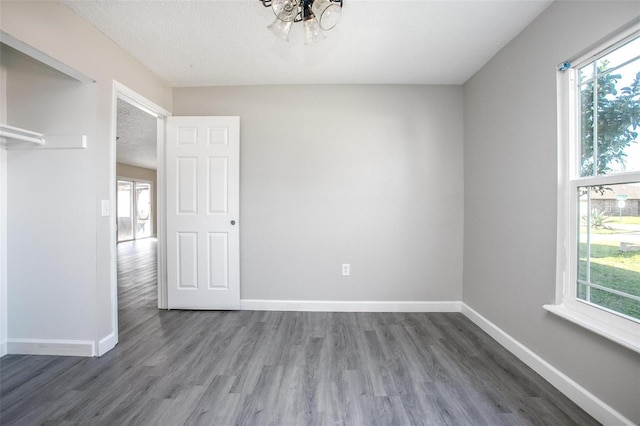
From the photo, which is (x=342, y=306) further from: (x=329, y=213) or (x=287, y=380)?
(x=287, y=380)

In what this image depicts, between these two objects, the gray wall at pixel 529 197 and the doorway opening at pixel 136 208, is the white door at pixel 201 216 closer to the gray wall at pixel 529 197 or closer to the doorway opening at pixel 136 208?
the doorway opening at pixel 136 208

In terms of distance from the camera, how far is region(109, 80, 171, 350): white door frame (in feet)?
6.80

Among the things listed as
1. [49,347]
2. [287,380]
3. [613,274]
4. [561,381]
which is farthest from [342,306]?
[49,347]

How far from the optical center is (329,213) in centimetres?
282

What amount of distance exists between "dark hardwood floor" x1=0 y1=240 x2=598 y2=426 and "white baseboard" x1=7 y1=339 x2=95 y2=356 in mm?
63

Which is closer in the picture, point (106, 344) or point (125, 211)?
point (106, 344)

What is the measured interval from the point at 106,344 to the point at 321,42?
299 centimetres

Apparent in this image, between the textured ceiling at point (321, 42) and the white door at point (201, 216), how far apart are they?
0.64m

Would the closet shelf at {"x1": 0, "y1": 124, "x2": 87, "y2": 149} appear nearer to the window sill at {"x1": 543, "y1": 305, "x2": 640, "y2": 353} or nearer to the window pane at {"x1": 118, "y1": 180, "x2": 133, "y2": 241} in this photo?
the window sill at {"x1": 543, "y1": 305, "x2": 640, "y2": 353}

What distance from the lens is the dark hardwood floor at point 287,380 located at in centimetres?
139

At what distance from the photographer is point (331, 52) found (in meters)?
2.21

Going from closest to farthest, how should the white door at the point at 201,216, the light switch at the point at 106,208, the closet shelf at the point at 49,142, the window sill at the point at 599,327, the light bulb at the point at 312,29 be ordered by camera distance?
the window sill at the point at 599,327 < the light bulb at the point at 312,29 < the closet shelf at the point at 49,142 < the light switch at the point at 106,208 < the white door at the point at 201,216

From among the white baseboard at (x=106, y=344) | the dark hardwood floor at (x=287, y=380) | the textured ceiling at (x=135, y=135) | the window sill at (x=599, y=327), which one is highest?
the textured ceiling at (x=135, y=135)

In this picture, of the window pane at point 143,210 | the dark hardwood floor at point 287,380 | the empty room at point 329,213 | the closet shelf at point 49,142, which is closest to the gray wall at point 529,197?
the empty room at point 329,213
